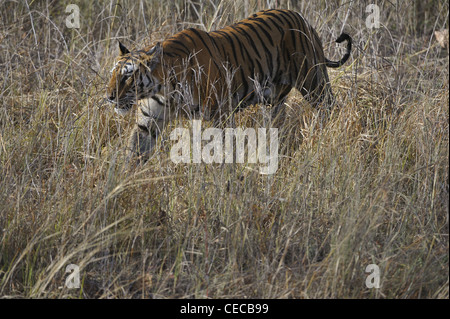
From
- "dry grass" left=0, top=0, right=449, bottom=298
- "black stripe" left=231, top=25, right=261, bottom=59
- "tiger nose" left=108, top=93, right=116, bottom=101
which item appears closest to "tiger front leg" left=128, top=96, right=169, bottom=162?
"dry grass" left=0, top=0, right=449, bottom=298

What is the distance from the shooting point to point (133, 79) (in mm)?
3719

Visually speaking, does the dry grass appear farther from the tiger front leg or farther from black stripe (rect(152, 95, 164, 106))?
black stripe (rect(152, 95, 164, 106))

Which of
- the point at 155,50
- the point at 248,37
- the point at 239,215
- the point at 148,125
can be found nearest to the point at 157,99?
the point at 148,125

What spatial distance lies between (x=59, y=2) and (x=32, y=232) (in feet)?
12.5

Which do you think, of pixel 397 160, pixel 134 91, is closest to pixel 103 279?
pixel 134 91

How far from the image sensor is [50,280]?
266 cm

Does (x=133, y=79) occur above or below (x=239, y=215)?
above

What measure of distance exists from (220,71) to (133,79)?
22.0 inches

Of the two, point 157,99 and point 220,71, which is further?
point 220,71

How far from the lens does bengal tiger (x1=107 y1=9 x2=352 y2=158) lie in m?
3.71

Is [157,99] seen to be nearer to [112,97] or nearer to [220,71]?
[112,97]

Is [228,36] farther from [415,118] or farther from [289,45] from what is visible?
[415,118]

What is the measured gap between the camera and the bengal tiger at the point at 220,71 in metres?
3.71

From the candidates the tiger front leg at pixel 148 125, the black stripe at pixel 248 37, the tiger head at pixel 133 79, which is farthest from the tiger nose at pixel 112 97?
the black stripe at pixel 248 37
